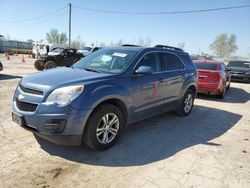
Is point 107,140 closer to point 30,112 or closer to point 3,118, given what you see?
point 30,112

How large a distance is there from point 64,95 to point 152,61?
7.53 ft

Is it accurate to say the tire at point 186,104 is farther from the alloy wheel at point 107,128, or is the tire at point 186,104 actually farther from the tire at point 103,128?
the alloy wheel at point 107,128

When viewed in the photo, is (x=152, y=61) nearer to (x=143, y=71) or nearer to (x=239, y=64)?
(x=143, y=71)

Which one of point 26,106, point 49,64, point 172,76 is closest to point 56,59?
point 49,64

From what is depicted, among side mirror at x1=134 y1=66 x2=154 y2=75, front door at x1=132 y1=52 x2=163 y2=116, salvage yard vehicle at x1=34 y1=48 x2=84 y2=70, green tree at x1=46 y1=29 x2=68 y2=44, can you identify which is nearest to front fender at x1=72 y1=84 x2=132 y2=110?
front door at x1=132 y1=52 x2=163 y2=116

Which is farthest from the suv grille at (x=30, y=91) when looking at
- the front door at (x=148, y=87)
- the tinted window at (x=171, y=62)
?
the tinted window at (x=171, y=62)

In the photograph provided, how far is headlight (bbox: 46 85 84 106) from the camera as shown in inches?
137

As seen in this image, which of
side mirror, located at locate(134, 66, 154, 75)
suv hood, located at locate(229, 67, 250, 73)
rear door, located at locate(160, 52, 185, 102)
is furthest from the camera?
suv hood, located at locate(229, 67, 250, 73)

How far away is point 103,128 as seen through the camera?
3996 millimetres

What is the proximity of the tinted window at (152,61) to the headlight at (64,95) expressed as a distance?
165cm

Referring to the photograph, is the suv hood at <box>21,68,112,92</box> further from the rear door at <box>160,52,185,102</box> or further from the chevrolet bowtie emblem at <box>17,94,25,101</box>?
the rear door at <box>160,52,185,102</box>

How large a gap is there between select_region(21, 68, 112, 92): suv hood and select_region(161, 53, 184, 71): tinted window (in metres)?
1.88

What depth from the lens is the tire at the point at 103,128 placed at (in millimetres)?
3756

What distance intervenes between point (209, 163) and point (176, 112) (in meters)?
2.65
